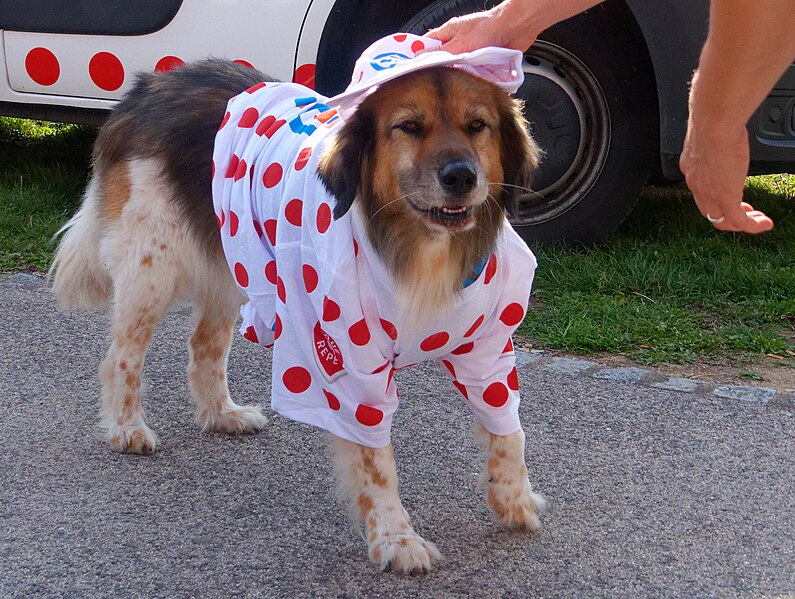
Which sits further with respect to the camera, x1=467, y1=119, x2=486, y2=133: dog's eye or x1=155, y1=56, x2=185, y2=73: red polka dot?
x1=155, y1=56, x2=185, y2=73: red polka dot

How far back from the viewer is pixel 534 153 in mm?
2859

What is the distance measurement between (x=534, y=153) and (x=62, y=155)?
16.1 feet

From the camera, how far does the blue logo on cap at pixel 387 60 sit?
2631 millimetres

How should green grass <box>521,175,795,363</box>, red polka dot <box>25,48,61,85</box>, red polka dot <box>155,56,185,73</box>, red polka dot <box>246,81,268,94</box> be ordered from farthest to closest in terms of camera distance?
red polka dot <box>25,48,61,85</box> < red polka dot <box>155,56,185,73</box> < green grass <box>521,175,795,363</box> < red polka dot <box>246,81,268,94</box>

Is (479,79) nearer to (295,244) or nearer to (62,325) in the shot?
(295,244)

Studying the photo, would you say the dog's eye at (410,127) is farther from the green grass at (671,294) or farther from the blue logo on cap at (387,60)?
the green grass at (671,294)

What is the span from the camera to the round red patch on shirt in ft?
10.3

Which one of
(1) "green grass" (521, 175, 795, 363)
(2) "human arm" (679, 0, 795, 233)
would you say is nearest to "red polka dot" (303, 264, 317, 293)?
(2) "human arm" (679, 0, 795, 233)

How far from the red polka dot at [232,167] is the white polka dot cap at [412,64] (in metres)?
0.64

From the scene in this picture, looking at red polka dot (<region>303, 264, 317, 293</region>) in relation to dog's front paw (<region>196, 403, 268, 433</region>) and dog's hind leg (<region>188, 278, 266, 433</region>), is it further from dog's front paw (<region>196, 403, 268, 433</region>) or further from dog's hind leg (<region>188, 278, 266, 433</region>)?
dog's front paw (<region>196, 403, 268, 433</region>)

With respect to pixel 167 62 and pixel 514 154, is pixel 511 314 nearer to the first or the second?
pixel 514 154

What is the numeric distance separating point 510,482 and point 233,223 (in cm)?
119

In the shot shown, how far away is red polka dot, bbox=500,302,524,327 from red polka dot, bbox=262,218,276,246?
766mm

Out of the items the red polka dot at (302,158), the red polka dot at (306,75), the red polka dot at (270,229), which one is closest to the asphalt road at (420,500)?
the red polka dot at (270,229)
